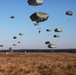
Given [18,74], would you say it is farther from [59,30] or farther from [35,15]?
[59,30]

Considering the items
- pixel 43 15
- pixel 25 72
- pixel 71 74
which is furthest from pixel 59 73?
pixel 43 15

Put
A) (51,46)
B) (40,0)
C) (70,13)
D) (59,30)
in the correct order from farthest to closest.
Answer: (51,46), (59,30), (70,13), (40,0)

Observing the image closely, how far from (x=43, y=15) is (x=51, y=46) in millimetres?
31293

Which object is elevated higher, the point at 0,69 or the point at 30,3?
the point at 30,3

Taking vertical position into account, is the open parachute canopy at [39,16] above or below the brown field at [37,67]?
above

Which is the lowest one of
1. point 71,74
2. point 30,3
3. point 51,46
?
point 71,74

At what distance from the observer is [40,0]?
3634cm

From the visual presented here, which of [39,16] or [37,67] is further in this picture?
[37,67]

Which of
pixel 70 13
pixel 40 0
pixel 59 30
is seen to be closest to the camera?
pixel 40 0

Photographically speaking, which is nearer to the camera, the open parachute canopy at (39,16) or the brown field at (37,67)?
the brown field at (37,67)

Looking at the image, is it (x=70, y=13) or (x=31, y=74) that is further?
(x=70, y=13)

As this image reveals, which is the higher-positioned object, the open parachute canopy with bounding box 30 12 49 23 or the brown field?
the open parachute canopy with bounding box 30 12 49 23

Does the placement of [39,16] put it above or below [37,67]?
above

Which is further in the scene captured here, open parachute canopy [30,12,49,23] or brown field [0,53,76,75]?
open parachute canopy [30,12,49,23]
